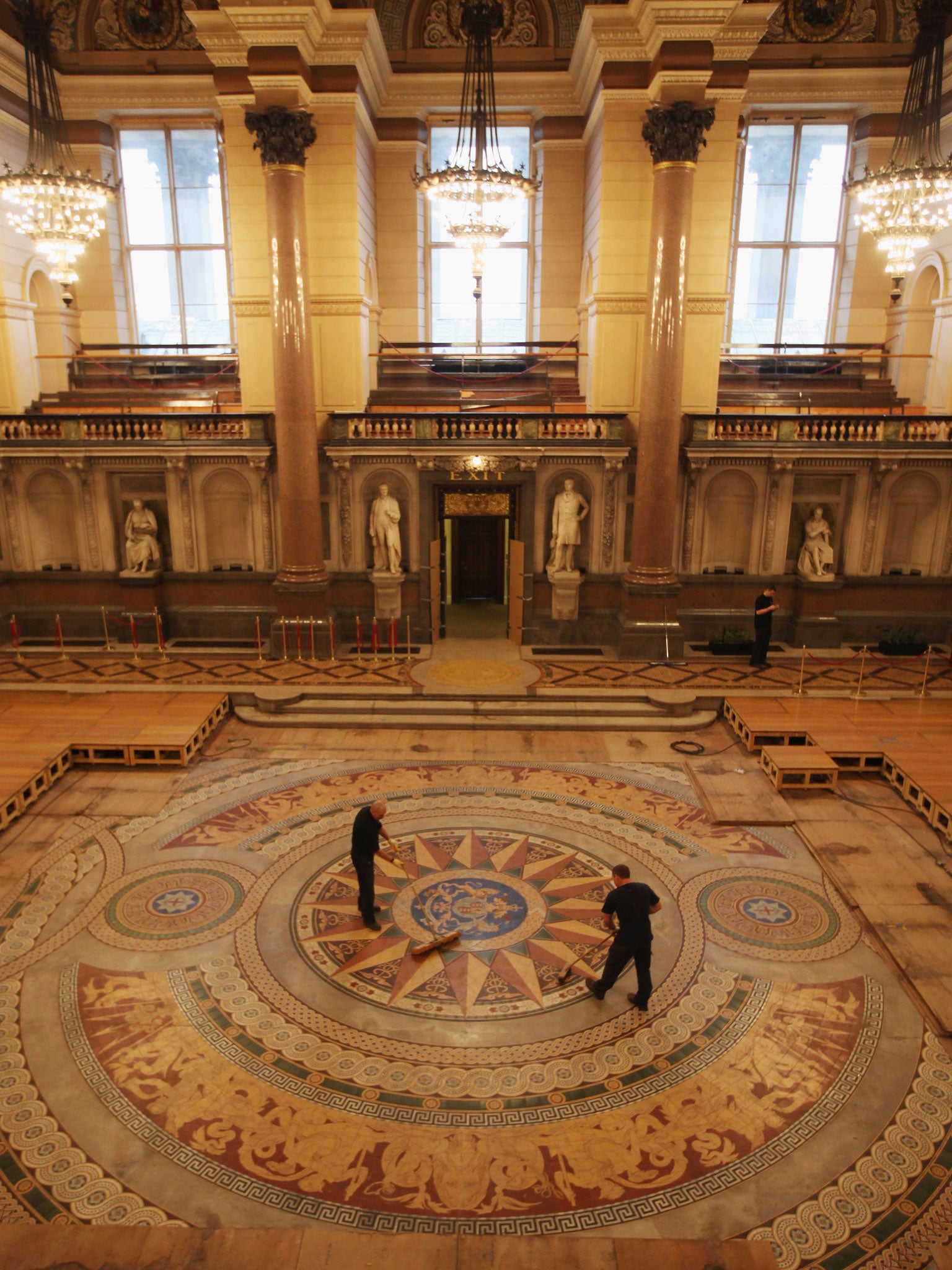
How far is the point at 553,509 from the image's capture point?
597 inches

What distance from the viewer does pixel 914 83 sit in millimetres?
11883

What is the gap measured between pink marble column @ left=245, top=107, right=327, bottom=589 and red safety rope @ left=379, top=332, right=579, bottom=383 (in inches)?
116

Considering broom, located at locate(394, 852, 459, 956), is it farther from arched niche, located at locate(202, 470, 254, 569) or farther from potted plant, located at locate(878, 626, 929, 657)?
potted plant, located at locate(878, 626, 929, 657)

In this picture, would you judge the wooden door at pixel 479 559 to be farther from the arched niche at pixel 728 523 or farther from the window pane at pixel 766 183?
the window pane at pixel 766 183

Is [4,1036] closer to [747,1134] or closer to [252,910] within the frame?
[252,910]

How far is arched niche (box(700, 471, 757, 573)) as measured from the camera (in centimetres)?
1522

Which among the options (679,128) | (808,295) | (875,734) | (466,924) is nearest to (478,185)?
(679,128)

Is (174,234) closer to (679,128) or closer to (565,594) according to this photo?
(679,128)

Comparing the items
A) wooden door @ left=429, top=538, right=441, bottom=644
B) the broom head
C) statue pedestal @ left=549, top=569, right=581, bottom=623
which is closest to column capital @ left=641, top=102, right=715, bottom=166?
statue pedestal @ left=549, top=569, right=581, bottom=623

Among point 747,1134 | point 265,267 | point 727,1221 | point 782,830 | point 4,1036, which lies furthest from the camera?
point 265,267

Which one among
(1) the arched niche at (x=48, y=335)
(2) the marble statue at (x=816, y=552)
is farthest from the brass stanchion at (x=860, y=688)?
(1) the arched niche at (x=48, y=335)

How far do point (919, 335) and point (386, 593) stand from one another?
11689 mm

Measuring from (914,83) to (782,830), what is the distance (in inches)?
419

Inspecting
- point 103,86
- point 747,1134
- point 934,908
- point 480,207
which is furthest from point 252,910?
point 103,86
